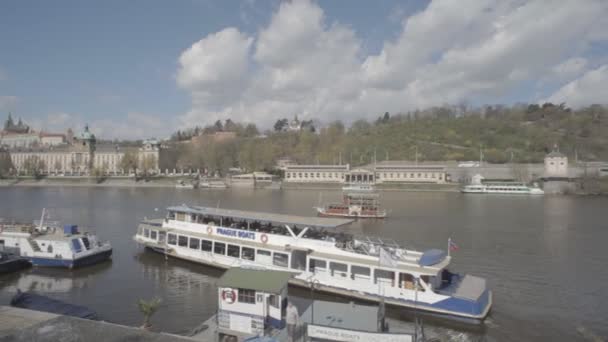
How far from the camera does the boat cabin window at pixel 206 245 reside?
21.8m

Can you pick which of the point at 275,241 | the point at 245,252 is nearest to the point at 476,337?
the point at 275,241

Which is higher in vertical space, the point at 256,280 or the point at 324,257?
the point at 256,280

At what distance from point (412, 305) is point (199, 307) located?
8.79 m

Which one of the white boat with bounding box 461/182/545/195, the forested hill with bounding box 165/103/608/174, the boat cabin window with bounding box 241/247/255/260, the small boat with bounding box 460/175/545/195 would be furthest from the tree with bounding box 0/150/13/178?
the white boat with bounding box 461/182/545/195

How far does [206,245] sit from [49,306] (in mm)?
8966

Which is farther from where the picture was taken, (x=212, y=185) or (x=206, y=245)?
(x=212, y=185)

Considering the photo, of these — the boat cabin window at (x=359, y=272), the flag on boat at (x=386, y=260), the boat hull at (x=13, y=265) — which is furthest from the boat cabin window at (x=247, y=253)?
the boat hull at (x=13, y=265)

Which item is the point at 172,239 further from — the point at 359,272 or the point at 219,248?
the point at 359,272

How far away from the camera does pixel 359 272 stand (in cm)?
1730

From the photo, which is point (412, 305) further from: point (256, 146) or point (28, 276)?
point (256, 146)

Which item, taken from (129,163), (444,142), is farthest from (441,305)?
(444,142)

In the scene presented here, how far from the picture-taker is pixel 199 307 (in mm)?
16453

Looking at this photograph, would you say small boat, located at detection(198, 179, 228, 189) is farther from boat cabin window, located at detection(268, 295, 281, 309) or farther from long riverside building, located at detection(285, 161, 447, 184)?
boat cabin window, located at detection(268, 295, 281, 309)

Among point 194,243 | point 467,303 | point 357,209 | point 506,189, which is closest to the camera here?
point 467,303
